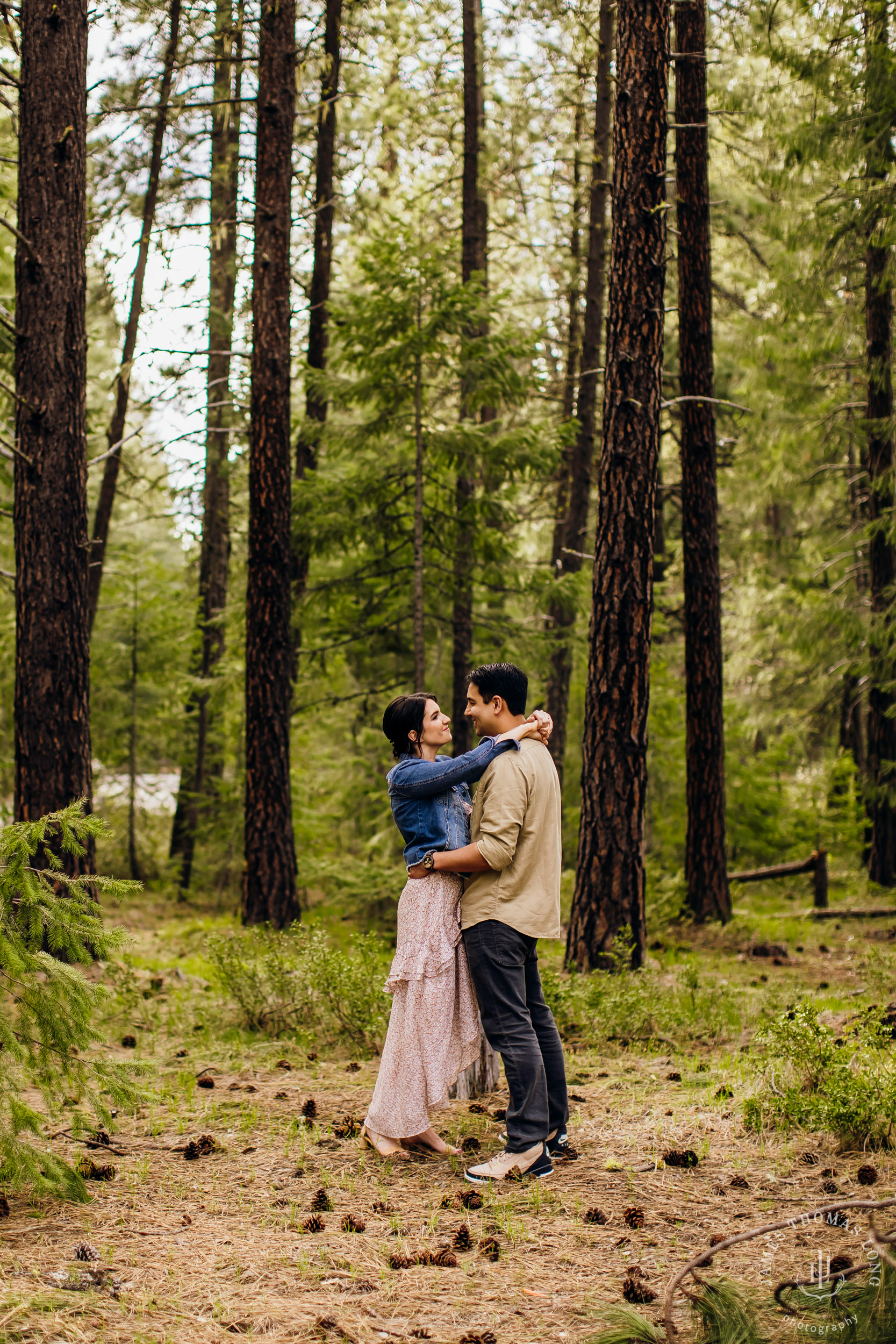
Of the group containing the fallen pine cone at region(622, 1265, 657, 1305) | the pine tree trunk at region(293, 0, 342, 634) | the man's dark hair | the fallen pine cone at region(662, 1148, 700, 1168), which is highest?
the pine tree trunk at region(293, 0, 342, 634)

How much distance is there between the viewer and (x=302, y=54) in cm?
1118

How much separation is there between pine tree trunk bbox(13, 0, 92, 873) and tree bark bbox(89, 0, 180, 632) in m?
3.34

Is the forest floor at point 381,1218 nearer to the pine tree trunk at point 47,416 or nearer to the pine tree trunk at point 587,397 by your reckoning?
the pine tree trunk at point 47,416

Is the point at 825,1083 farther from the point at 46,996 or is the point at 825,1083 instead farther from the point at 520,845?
the point at 46,996

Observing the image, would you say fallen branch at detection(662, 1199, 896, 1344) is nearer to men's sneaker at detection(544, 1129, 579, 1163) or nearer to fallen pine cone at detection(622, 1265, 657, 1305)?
fallen pine cone at detection(622, 1265, 657, 1305)

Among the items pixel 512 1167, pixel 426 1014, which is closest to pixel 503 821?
pixel 426 1014

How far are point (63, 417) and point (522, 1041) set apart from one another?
577 centimetres

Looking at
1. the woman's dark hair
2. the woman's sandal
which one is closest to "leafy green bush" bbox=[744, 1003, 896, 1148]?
the woman's sandal

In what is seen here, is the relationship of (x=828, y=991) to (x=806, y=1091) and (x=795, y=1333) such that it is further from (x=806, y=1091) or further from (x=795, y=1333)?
(x=795, y=1333)

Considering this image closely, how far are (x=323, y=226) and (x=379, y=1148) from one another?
12.0 m

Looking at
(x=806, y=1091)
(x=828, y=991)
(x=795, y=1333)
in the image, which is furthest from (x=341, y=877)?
(x=795, y=1333)

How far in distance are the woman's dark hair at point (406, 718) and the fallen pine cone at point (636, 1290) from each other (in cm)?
216

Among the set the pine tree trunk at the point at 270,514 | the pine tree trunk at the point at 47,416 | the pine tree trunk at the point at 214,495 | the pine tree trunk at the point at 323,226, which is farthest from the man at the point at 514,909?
the pine tree trunk at the point at 214,495

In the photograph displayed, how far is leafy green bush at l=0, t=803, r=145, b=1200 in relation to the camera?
3.64 m
